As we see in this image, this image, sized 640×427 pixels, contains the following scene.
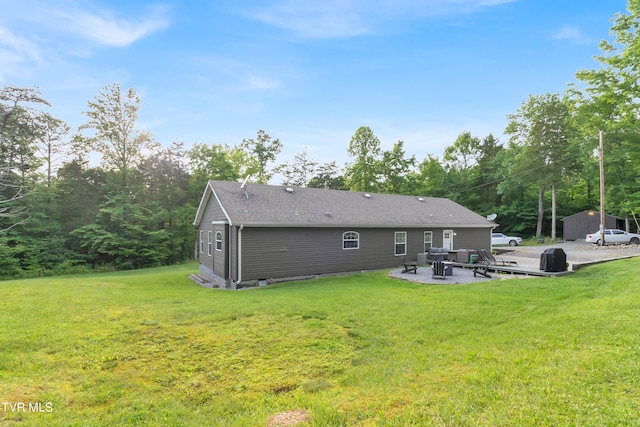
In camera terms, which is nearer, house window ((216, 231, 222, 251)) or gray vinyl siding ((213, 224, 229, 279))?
gray vinyl siding ((213, 224, 229, 279))

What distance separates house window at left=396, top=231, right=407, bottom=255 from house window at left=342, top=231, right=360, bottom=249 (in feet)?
8.57

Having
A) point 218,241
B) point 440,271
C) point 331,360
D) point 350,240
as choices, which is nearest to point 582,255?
point 440,271

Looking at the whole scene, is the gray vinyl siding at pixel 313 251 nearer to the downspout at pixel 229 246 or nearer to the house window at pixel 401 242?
the house window at pixel 401 242

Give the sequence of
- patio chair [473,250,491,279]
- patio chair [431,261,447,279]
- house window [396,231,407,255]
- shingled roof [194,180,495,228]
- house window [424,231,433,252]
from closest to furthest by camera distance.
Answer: patio chair [431,261,447,279] < patio chair [473,250,491,279] < shingled roof [194,180,495,228] < house window [396,231,407,255] < house window [424,231,433,252]

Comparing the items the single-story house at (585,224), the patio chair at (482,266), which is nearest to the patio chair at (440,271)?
the patio chair at (482,266)

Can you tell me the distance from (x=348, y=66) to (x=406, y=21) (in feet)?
12.1

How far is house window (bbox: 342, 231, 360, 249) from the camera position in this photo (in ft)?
47.6

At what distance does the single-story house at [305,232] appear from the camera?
40.5 feet

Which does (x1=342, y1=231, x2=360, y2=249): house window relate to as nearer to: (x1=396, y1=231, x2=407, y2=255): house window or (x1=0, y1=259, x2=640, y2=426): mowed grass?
(x1=396, y1=231, x2=407, y2=255): house window

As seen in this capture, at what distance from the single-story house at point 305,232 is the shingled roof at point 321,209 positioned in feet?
0.13

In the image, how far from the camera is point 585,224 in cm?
3138

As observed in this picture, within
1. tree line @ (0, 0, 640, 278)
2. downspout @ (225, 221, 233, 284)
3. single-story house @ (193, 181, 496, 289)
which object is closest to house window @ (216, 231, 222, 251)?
single-story house @ (193, 181, 496, 289)

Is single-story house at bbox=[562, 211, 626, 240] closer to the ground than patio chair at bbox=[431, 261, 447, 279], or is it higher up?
higher up

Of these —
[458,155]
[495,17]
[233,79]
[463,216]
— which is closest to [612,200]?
[458,155]
